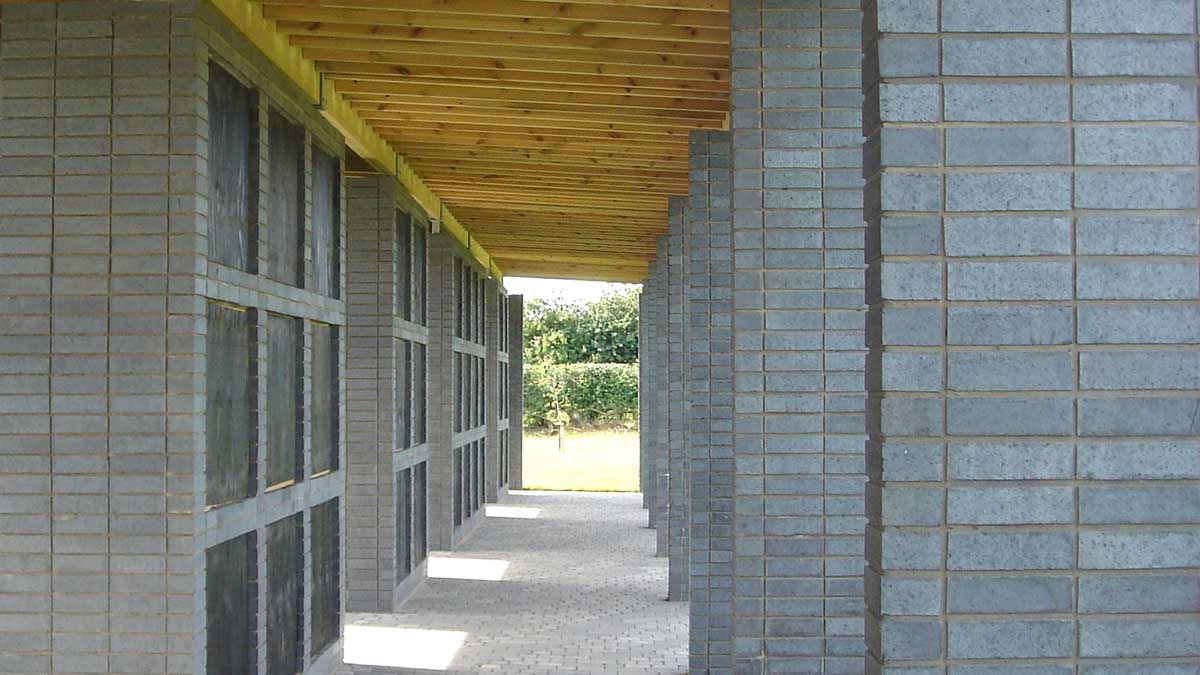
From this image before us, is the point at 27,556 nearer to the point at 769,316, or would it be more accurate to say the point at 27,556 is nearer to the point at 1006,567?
the point at 769,316

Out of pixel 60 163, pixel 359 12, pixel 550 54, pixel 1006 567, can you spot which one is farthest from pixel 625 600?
pixel 1006 567

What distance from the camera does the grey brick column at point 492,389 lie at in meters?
20.6

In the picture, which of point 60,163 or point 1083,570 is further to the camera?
point 60,163

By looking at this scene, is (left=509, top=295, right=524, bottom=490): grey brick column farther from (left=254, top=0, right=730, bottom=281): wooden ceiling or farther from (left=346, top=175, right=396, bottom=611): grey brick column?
(left=346, top=175, right=396, bottom=611): grey brick column

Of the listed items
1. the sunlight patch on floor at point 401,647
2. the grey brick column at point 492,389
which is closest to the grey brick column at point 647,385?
the grey brick column at point 492,389

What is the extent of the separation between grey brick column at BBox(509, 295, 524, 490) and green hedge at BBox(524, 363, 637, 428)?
1523cm

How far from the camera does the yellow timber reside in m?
6.31

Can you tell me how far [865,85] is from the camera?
7.81 feet

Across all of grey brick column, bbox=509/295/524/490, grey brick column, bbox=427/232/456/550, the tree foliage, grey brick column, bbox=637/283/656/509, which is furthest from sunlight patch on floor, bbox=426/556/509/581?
the tree foliage

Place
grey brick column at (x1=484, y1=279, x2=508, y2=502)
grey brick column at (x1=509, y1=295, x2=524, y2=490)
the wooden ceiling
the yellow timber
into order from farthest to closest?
grey brick column at (x1=509, y1=295, x2=524, y2=490), grey brick column at (x1=484, y1=279, x2=508, y2=502), the wooden ceiling, the yellow timber

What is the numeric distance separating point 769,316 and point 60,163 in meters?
3.08

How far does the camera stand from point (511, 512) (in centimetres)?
2066

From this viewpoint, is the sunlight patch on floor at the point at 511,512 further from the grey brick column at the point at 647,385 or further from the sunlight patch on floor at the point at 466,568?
the sunlight patch on floor at the point at 466,568

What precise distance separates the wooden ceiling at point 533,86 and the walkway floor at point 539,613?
395cm
